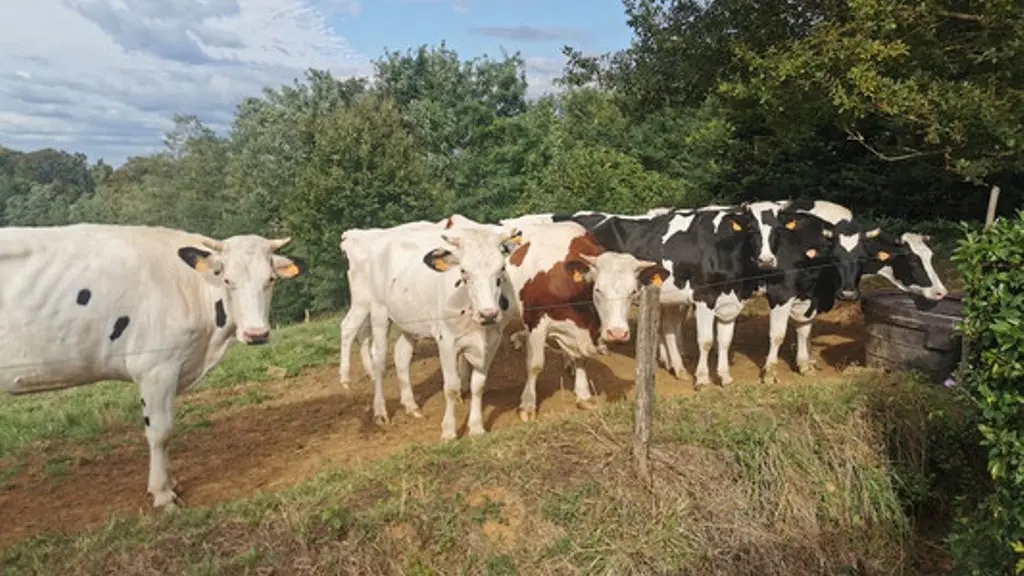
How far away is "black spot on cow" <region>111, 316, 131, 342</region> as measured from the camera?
6.32 m

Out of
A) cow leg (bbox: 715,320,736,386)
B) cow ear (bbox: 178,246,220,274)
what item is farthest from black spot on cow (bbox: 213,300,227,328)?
cow leg (bbox: 715,320,736,386)

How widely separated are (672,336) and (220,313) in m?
6.63

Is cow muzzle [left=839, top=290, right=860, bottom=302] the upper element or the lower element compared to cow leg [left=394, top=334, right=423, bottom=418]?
upper

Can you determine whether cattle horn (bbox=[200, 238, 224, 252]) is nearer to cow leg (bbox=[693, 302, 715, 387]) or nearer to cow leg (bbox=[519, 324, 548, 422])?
cow leg (bbox=[519, 324, 548, 422])

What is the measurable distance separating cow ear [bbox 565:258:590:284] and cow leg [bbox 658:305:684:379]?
268 cm

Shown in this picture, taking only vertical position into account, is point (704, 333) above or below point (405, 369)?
above

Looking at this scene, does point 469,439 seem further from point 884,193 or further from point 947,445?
point 884,193

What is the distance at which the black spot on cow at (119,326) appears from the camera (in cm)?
632

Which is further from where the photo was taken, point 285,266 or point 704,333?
point 704,333

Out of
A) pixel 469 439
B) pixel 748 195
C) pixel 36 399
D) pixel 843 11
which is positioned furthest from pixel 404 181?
pixel 469 439

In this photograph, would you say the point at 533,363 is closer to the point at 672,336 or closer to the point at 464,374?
the point at 464,374

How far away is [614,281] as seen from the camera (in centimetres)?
810

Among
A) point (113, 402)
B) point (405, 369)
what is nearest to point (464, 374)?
point (405, 369)

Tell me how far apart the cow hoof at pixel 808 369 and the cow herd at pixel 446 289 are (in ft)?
0.14
